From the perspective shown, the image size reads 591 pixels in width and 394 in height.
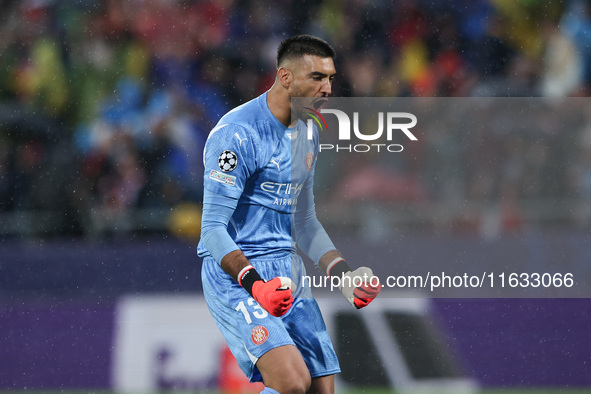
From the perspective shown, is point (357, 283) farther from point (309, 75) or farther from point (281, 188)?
point (309, 75)

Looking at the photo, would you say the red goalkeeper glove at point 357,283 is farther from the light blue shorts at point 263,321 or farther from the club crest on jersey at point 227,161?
the club crest on jersey at point 227,161

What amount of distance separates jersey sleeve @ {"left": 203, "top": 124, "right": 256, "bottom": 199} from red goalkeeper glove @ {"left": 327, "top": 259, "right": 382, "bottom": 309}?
2.09 ft

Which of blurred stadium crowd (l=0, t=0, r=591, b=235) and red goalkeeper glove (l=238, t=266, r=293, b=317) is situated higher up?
blurred stadium crowd (l=0, t=0, r=591, b=235)

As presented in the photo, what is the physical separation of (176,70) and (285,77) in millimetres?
4761

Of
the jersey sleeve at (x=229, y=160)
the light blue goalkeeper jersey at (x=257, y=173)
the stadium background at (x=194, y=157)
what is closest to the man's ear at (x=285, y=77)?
the light blue goalkeeper jersey at (x=257, y=173)

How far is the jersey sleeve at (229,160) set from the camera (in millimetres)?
3943

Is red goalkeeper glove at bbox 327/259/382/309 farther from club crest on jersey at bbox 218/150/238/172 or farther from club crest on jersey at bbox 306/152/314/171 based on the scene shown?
club crest on jersey at bbox 218/150/238/172

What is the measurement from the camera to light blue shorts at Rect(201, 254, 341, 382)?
388cm

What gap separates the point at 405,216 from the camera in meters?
5.75

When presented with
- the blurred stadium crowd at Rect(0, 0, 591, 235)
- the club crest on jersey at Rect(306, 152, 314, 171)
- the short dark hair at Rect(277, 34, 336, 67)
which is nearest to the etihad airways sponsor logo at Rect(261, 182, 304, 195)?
the club crest on jersey at Rect(306, 152, 314, 171)

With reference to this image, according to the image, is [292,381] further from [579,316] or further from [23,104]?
[23,104]

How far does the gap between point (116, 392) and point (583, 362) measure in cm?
326

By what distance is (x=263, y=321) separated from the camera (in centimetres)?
389

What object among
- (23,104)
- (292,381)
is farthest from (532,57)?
(292,381)
